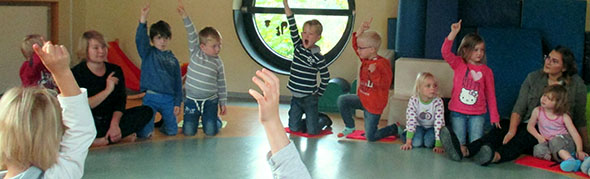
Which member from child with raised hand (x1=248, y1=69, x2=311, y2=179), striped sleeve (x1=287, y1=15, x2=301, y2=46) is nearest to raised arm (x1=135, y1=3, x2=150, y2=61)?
striped sleeve (x1=287, y1=15, x2=301, y2=46)

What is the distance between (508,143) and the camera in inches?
230

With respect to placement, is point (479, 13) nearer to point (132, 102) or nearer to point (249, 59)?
point (249, 59)

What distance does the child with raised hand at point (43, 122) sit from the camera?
2.24 meters

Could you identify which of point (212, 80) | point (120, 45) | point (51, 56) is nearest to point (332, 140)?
point (212, 80)

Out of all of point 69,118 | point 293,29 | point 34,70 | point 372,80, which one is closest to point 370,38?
point 372,80

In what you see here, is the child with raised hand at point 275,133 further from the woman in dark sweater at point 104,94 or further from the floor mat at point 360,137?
the floor mat at point 360,137

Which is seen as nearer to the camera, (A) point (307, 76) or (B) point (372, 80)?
(B) point (372, 80)

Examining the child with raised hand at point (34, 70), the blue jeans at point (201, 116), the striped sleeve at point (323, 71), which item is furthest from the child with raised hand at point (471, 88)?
the child with raised hand at point (34, 70)

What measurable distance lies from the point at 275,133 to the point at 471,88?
4.38 meters

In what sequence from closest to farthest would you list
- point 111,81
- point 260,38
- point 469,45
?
point 111,81
point 469,45
point 260,38

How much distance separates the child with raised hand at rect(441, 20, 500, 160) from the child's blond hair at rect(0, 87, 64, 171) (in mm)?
4167

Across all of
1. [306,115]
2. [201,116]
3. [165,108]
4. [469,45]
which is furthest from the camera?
[306,115]

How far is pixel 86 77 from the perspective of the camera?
5.73 metres

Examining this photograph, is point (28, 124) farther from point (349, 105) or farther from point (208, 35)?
point (349, 105)
